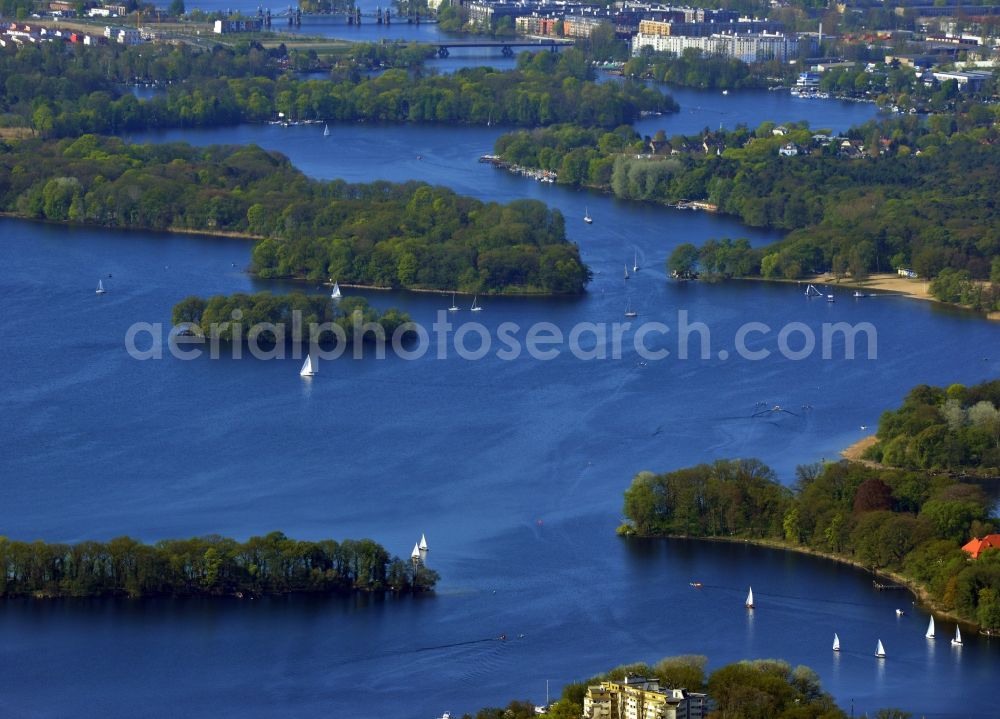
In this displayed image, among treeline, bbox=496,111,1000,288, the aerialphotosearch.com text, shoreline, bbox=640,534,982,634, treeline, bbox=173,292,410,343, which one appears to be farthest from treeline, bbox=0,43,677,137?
shoreline, bbox=640,534,982,634

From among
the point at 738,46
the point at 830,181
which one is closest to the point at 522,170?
the point at 830,181

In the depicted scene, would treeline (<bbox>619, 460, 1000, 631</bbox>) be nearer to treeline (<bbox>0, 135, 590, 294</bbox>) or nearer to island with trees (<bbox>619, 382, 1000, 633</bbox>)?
island with trees (<bbox>619, 382, 1000, 633</bbox>)

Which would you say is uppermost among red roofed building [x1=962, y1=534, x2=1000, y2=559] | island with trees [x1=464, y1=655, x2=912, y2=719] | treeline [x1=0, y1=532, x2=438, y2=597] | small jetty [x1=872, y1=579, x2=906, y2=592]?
island with trees [x1=464, y1=655, x2=912, y2=719]

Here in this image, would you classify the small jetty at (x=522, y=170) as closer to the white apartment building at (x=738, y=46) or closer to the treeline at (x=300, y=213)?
the treeline at (x=300, y=213)

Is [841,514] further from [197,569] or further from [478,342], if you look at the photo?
[478,342]

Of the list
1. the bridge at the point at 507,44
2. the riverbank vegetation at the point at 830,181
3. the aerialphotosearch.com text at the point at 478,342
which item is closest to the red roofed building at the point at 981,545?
the aerialphotosearch.com text at the point at 478,342
